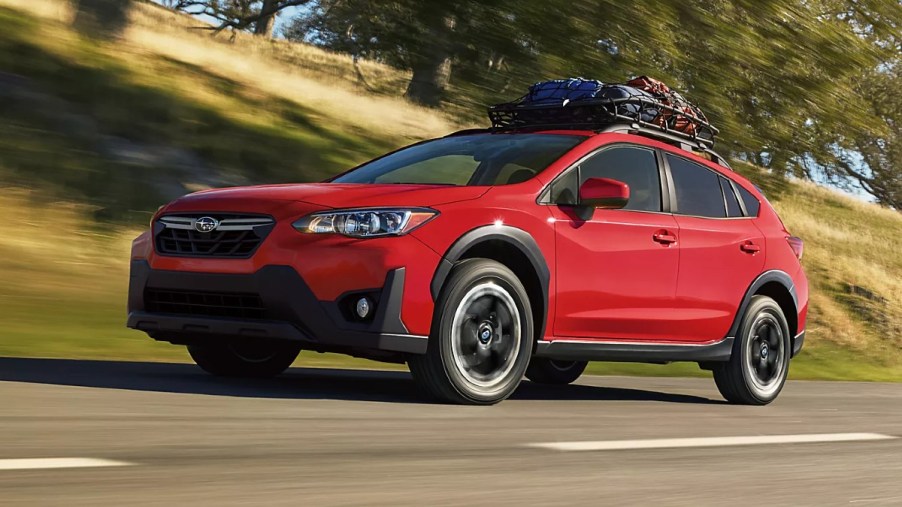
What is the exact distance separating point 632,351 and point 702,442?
1.75 m

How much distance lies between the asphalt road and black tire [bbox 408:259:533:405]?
141mm

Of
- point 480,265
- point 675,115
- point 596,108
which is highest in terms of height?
point 675,115

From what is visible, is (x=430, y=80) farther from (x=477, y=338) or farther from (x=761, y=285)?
(x=477, y=338)

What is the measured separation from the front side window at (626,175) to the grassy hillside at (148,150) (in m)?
3.80

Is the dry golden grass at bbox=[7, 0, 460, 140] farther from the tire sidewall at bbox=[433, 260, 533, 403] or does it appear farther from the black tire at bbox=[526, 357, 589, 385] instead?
the tire sidewall at bbox=[433, 260, 533, 403]

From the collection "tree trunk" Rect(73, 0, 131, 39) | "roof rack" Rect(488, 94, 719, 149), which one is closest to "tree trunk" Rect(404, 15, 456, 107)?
"roof rack" Rect(488, 94, 719, 149)

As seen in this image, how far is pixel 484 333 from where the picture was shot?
7.49 m

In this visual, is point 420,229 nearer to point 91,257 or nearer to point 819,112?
point 91,257

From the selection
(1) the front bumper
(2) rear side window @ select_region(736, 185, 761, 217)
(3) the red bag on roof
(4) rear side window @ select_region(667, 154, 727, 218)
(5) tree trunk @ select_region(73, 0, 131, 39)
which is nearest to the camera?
(1) the front bumper

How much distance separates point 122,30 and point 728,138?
1207cm

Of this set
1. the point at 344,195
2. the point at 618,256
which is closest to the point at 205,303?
the point at 344,195

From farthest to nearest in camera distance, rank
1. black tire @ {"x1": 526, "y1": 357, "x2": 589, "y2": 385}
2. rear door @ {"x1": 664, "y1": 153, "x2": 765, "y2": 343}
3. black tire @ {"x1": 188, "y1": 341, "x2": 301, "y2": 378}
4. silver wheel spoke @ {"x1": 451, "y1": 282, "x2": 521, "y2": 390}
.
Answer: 1. black tire @ {"x1": 526, "y1": 357, "x2": 589, "y2": 385}
2. rear door @ {"x1": 664, "y1": 153, "x2": 765, "y2": 343}
3. black tire @ {"x1": 188, "y1": 341, "x2": 301, "y2": 378}
4. silver wheel spoke @ {"x1": 451, "y1": 282, "x2": 521, "y2": 390}

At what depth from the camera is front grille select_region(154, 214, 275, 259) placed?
23.7ft

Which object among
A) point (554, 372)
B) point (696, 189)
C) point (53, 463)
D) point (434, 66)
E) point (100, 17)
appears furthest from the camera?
point (100, 17)
